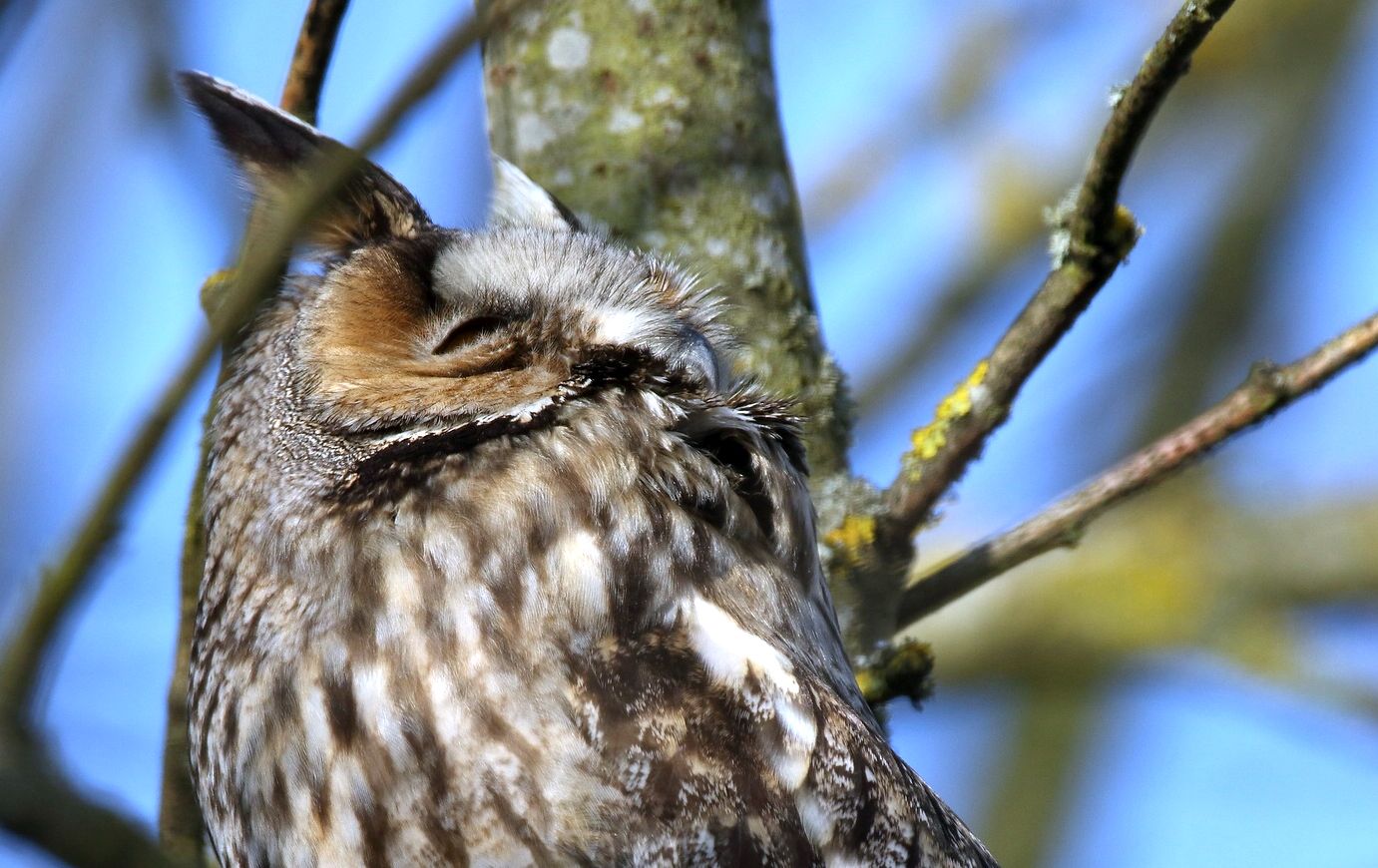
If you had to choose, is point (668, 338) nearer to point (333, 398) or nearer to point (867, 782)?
point (333, 398)

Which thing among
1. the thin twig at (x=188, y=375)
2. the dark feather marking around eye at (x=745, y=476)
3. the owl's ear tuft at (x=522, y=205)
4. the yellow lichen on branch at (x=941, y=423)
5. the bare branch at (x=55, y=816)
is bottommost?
the bare branch at (x=55, y=816)

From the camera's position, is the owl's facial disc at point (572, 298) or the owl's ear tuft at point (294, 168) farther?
the owl's ear tuft at point (294, 168)

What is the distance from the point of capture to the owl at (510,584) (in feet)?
6.48

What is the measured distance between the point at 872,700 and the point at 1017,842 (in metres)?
3.26

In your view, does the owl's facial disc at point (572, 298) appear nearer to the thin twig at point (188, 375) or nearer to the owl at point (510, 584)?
the owl at point (510, 584)

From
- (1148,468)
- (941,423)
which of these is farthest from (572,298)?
(1148,468)

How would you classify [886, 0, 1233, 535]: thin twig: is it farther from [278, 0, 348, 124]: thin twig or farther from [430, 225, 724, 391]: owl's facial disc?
[278, 0, 348, 124]: thin twig

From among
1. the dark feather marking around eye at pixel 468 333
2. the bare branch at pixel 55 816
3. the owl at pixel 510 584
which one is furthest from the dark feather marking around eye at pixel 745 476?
the bare branch at pixel 55 816

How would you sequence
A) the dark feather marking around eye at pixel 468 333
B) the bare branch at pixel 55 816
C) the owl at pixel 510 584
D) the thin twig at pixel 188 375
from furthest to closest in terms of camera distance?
the dark feather marking around eye at pixel 468 333 → the owl at pixel 510 584 → the thin twig at pixel 188 375 → the bare branch at pixel 55 816

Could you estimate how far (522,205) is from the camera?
9.23 feet

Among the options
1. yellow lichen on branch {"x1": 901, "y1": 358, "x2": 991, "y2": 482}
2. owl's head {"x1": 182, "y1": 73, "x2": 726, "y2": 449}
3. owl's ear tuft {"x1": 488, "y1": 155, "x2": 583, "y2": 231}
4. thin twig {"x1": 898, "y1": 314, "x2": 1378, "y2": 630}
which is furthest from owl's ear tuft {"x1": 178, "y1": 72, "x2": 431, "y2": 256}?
thin twig {"x1": 898, "y1": 314, "x2": 1378, "y2": 630}

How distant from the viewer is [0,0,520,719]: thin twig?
1.43m

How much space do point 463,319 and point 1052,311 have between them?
3.41 ft

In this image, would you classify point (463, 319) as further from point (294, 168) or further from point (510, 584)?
point (510, 584)
